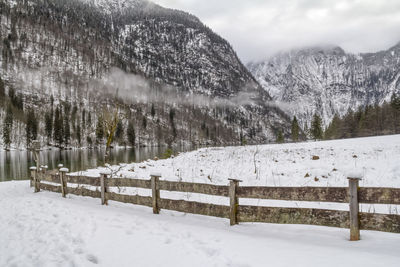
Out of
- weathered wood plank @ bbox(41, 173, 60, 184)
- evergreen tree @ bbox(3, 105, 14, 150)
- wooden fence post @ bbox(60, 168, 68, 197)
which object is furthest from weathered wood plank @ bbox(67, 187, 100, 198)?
evergreen tree @ bbox(3, 105, 14, 150)

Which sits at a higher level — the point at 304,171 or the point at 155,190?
the point at 155,190

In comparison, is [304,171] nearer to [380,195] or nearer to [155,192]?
[380,195]

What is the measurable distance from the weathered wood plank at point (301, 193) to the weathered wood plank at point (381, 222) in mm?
500

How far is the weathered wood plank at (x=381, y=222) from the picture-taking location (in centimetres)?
450

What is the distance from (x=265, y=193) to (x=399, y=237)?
2.76m

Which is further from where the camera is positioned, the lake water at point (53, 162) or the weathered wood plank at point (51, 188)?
the lake water at point (53, 162)

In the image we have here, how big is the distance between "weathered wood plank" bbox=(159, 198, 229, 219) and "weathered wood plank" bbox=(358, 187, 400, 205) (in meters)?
3.19

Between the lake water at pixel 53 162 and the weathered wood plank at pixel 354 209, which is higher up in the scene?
the weathered wood plank at pixel 354 209

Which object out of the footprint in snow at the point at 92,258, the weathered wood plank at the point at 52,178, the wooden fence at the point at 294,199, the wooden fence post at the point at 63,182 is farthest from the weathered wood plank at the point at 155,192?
the weathered wood plank at the point at 52,178

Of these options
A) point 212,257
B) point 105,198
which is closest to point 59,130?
point 105,198

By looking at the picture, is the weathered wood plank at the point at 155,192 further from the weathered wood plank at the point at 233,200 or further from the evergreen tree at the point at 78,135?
the evergreen tree at the point at 78,135

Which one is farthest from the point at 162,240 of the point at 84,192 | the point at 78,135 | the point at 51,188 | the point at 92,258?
the point at 78,135

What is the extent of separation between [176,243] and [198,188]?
1.88m

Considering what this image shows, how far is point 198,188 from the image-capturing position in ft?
22.8
